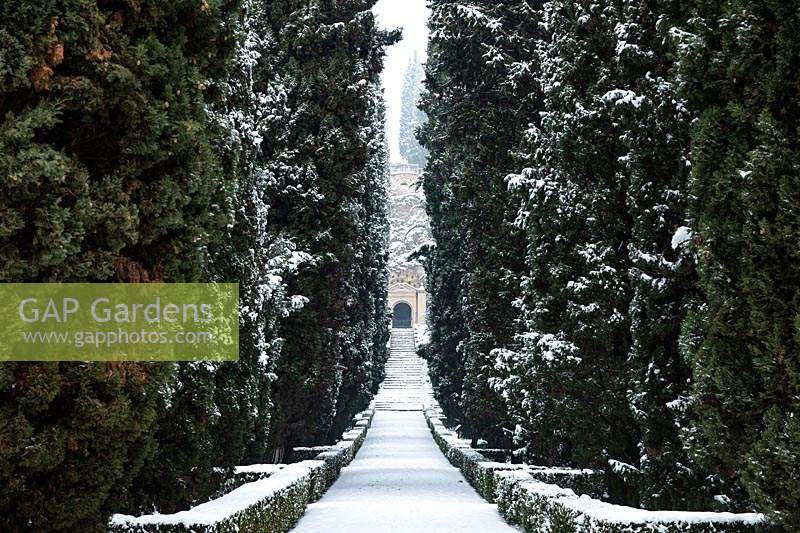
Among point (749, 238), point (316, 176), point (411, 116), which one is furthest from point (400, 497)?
point (411, 116)

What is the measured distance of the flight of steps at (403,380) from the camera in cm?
4947

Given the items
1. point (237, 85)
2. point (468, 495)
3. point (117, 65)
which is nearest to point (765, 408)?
point (117, 65)

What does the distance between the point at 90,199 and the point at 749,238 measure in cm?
448

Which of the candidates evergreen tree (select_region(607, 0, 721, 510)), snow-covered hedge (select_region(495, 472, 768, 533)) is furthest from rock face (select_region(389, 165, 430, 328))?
snow-covered hedge (select_region(495, 472, 768, 533))

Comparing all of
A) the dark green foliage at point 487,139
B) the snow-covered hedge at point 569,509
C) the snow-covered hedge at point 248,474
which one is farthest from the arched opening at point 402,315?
the snow-covered hedge at point 248,474

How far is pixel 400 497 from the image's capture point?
53.0ft

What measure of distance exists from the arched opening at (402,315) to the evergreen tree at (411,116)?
2962 centimetres

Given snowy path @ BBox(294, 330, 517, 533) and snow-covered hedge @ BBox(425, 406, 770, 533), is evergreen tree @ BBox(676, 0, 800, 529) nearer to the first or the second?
snow-covered hedge @ BBox(425, 406, 770, 533)

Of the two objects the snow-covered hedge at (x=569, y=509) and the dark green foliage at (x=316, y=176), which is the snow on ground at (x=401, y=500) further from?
the dark green foliage at (x=316, y=176)

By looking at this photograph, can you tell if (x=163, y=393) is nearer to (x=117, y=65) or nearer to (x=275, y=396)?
(x=117, y=65)

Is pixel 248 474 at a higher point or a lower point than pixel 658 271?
lower

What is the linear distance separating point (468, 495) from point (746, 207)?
11106mm

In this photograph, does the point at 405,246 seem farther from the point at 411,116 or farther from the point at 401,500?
the point at 401,500

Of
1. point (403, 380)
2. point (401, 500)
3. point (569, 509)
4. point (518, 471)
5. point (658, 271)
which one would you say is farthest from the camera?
point (403, 380)
